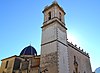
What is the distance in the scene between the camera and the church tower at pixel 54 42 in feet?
64.7

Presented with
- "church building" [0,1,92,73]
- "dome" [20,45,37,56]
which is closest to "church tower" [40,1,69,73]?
"church building" [0,1,92,73]

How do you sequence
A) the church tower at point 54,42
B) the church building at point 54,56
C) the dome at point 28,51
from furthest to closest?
the dome at point 28,51 < the church building at point 54,56 < the church tower at point 54,42

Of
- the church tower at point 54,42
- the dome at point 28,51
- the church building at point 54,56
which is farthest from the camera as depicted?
the dome at point 28,51

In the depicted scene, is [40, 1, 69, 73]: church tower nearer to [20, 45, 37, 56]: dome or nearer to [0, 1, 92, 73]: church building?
[0, 1, 92, 73]: church building

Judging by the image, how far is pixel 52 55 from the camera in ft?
66.9

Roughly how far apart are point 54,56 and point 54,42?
2371 millimetres

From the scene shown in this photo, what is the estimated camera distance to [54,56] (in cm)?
2000

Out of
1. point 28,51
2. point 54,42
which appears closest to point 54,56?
point 54,42

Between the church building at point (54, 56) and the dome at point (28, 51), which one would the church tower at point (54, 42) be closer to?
the church building at point (54, 56)

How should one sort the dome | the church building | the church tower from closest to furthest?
the church tower < the church building < the dome

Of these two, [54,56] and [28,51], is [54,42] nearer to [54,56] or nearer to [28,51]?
[54,56]

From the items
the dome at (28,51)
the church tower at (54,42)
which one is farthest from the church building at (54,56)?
the dome at (28,51)

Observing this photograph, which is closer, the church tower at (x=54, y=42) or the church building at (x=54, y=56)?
the church tower at (x=54, y=42)

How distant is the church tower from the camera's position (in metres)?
19.7
